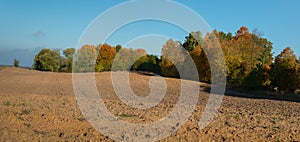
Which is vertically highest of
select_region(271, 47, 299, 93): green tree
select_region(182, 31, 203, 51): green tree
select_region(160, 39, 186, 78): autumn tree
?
select_region(182, 31, 203, 51): green tree

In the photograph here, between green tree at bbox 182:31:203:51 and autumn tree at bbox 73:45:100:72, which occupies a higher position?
green tree at bbox 182:31:203:51

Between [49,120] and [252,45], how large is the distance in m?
59.0

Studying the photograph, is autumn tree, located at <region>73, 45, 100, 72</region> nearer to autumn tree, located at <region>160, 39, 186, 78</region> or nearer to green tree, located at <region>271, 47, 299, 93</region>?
autumn tree, located at <region>160, 39, 186, 78</region>

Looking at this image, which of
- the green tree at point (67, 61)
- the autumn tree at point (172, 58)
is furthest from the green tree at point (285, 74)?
the green tree at point (67, 61)

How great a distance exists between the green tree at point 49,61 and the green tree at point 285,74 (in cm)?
5055

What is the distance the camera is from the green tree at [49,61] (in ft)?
241

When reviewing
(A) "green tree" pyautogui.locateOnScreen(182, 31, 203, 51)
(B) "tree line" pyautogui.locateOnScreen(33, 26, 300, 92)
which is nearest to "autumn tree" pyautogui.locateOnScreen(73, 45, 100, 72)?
(B) "tree line" pyautogui.locateOnScreen(33, 26, 300, 92)

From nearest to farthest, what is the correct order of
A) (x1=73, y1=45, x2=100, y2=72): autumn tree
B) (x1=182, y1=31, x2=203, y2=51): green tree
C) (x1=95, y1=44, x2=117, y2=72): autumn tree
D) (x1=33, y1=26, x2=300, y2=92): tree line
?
1. (x1=33, y1=26, x2=300, y2=92): tree line
2. (x1=182, y1=31, x2=203, y2=51): green tree
3. (x1=73, y1=45, x2=100, y2=72): autumn tree
4. (x1=95, y1=44, x2=117, y2=72): autumn tree

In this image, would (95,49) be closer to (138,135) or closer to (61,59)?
(61,59)

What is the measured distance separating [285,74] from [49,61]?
176ft

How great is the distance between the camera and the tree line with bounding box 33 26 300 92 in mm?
38938

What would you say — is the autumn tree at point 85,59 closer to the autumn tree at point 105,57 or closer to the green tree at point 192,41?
the autumn tree at point 105,57

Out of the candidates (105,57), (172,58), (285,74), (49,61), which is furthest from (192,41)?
(49,61)

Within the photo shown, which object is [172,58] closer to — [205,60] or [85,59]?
Answer: [205,60]
